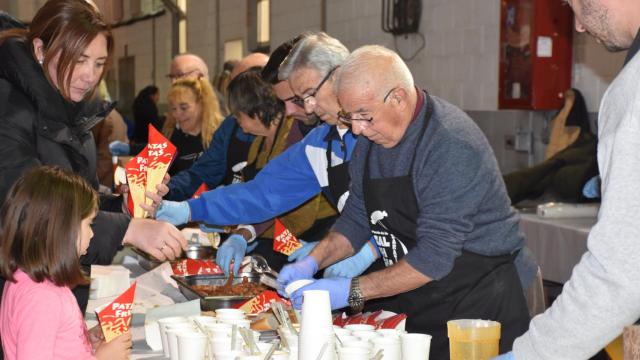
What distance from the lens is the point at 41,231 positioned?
2.41 m

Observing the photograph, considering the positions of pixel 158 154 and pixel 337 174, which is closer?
pixel 158 154

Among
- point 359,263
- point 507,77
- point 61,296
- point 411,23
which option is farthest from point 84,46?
point 411,23

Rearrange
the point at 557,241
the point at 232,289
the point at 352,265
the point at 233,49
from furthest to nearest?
1. the point at 233,49
2. the point at 557,241
3. the point at 232,289
4. the point at 352,265

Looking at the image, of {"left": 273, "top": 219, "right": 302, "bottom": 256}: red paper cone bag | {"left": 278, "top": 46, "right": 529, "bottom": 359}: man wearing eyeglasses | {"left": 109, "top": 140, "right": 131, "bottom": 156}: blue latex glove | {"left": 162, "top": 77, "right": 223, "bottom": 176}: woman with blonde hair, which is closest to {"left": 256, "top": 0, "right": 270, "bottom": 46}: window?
{"left": 109, "top": 140, "right": 131, "bottom": 156}: blue latex glove

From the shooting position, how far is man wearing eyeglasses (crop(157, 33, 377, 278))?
3234 millimetres

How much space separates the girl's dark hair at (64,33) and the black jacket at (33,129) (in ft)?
0.16

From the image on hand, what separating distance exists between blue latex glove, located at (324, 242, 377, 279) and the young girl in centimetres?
100

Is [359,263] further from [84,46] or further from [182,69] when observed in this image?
[182,69]

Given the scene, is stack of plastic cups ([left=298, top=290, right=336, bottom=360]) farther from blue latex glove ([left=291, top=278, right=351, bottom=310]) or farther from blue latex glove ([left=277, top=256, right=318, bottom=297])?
blue latex glove ([left=277, top=256, right=318, bottom=297])

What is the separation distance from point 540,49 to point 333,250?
160 inches

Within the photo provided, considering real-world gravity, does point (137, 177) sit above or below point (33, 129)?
below

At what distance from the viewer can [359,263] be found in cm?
322

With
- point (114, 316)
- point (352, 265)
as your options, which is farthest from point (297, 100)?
point (114, 316)

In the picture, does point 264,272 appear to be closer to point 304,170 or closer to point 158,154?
point 304,170
